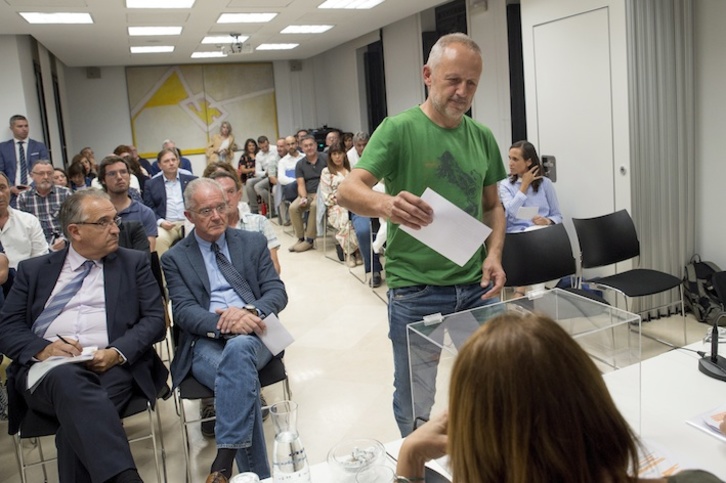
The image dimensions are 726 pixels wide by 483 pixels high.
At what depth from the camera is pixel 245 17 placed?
8539mm

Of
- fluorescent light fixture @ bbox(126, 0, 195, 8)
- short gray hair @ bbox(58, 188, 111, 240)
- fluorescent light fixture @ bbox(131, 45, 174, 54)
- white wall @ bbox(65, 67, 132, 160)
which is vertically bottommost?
short gray hair @ bbox(58, 188, 111, 240)

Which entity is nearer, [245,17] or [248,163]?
[245,17]

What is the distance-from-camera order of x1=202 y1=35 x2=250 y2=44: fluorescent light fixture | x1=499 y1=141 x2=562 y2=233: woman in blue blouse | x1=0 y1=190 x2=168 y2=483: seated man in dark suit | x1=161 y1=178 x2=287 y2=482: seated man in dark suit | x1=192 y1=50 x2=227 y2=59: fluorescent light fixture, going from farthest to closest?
x1=192 y1=50 x2=227 y2=59: fluorescent light fixture < x1=202 y1=35 x2=250 y2=44: fluorescent light fixture < x1=499 y1=141 x2=562 y2=233: woman in blue blouse < x1=161 y1=178 x2=287 y2=482: seated man in dark suit < x1=0 y1=190 x2=168 y2=483: seated man in dark suit

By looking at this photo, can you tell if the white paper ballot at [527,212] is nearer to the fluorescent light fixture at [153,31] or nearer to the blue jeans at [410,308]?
the blue jeans at [410,308]

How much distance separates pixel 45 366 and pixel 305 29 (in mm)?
8420

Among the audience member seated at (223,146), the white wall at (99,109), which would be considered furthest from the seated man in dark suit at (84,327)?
the white wall at (99,109)

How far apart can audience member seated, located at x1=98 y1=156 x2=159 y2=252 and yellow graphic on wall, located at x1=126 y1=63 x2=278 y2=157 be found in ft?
31.9

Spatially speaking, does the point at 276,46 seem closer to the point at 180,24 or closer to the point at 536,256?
the point at 180,24

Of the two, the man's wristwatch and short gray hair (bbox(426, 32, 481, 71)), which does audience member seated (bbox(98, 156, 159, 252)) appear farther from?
short gray hair (bbox(426, 32, 481, 71))

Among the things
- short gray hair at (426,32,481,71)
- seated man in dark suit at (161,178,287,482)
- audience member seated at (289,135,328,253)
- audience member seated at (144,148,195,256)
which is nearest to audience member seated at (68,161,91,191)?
audience member seated at (144,148,195,256)

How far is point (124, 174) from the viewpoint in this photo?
463 centimetres

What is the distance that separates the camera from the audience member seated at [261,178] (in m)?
10.9

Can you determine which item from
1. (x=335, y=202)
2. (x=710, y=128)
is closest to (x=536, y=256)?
(x=710, y=128)

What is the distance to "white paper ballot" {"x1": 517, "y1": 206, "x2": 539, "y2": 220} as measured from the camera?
4941mm
